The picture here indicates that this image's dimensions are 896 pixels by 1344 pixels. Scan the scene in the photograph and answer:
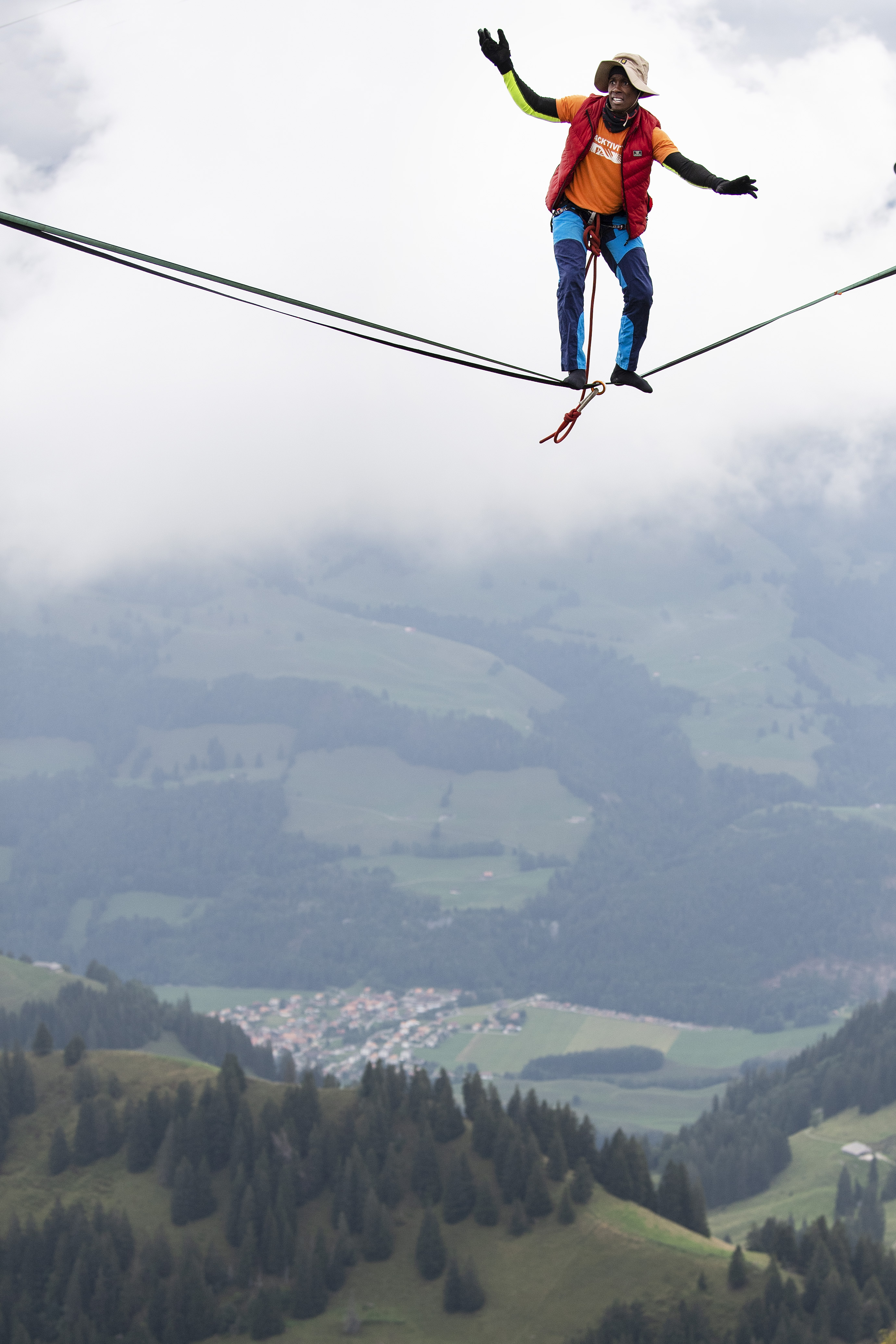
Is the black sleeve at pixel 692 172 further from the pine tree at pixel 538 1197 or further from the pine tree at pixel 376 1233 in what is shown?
the pine tree at pixel 376 1233

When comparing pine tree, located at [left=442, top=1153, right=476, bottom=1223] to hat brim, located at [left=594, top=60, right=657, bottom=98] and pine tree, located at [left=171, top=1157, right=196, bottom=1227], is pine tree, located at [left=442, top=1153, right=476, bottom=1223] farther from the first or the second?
hat brim, located at [left=594, top=60, right=657, bottom=98]

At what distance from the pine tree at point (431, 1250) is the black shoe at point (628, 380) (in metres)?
170

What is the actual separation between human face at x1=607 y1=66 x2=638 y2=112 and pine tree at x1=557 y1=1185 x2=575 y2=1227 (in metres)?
170

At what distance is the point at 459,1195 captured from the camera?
593 ft

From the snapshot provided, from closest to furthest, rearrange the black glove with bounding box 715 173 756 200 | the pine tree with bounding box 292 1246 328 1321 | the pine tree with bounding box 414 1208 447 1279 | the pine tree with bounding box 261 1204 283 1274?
the black glove with bounding box 715 173 756 200, the pine tree with bounding box 292 1246 328 1321, the pine tree with bounding box 414 1208 447 1279, the pine tree with bounding box 261 1204 283 1274

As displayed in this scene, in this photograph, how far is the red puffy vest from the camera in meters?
21.3

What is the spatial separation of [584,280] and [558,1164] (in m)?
171

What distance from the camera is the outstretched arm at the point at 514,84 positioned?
22.5m

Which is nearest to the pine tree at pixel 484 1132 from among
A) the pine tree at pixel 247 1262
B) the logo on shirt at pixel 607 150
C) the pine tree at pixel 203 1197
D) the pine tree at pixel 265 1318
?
the pine tree at pixel 247 1262

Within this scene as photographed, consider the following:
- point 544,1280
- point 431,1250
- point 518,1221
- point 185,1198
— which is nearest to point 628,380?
point 544,1280

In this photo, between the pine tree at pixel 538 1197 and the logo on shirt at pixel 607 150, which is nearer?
the logo on shirt at pixel 607 150

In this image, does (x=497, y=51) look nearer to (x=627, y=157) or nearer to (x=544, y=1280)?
(x=627, y=157)

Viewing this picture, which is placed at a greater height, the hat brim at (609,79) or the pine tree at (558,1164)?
the hat brim at (609,79)

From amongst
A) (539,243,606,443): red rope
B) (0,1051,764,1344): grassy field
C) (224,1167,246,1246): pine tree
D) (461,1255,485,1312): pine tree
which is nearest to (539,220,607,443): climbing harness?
(539,243,606,443): red rope
